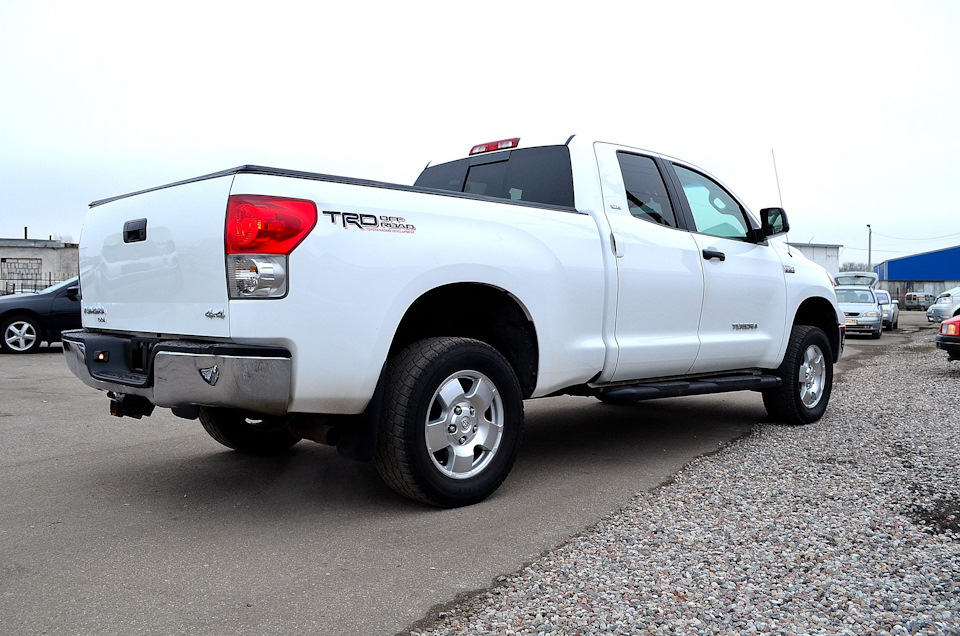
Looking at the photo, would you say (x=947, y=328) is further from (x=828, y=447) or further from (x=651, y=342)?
(x=651, y=342)

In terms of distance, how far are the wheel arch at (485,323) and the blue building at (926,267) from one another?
78468 mm

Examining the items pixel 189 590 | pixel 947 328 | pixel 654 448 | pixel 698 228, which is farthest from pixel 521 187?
pixel 947 328

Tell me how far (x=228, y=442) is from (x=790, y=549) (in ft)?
11.6

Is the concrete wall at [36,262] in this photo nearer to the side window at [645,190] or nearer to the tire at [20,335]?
the tire at [20,335]

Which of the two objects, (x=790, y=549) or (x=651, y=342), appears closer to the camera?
(x=790, y=549)

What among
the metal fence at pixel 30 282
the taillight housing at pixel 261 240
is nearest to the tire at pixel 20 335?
the taillight housing at pixel 261 240

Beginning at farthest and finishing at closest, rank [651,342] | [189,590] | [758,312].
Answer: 1. [758,312]
2. [651,342]
3. [189,590]

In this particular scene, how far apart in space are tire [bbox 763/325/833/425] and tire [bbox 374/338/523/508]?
3.21 meters

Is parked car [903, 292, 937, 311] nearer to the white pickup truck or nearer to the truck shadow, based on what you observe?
the truck shadow

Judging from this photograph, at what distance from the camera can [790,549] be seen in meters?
3.44

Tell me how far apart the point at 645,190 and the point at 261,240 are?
2.98m

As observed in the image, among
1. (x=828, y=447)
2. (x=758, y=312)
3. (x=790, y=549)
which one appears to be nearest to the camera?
(x=790, y=549)

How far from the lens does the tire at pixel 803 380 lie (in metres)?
6.54

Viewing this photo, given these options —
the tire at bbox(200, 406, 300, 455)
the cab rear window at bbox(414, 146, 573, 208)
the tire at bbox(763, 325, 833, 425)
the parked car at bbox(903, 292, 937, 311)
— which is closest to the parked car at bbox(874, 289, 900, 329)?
the tire at bbox(763, 325, 833, 425)
